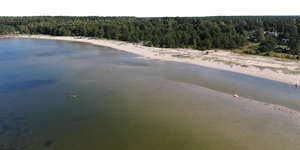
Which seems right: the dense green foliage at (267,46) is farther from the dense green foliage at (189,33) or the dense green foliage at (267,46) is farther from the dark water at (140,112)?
the dark water at (140,112)

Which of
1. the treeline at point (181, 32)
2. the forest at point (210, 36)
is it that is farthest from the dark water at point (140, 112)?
the treeline at point (181, 32)

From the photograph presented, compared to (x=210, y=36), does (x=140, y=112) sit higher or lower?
lower

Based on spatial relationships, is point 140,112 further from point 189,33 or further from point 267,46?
point 189,33

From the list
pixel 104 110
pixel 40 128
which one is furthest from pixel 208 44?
pixel 40 128

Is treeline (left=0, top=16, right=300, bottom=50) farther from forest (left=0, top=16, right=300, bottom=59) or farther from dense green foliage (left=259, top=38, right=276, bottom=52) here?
dense green foliage (left=259, top=38, right=276, bottom=52)

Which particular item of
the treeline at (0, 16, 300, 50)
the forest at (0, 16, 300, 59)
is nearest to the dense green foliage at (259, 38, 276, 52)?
the forest at (0, 16, 300, 59)

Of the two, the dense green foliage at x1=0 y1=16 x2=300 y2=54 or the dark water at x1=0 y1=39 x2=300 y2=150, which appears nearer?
the dark water at x1=0 y1=39 x2=300 y2=150

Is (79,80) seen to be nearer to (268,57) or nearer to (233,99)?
(233,99)

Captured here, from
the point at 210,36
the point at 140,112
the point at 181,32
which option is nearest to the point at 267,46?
the point at 210,36

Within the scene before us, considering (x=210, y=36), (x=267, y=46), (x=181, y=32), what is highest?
(x=181, y=32)

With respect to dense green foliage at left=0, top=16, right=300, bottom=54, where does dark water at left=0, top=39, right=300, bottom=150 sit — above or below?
below
